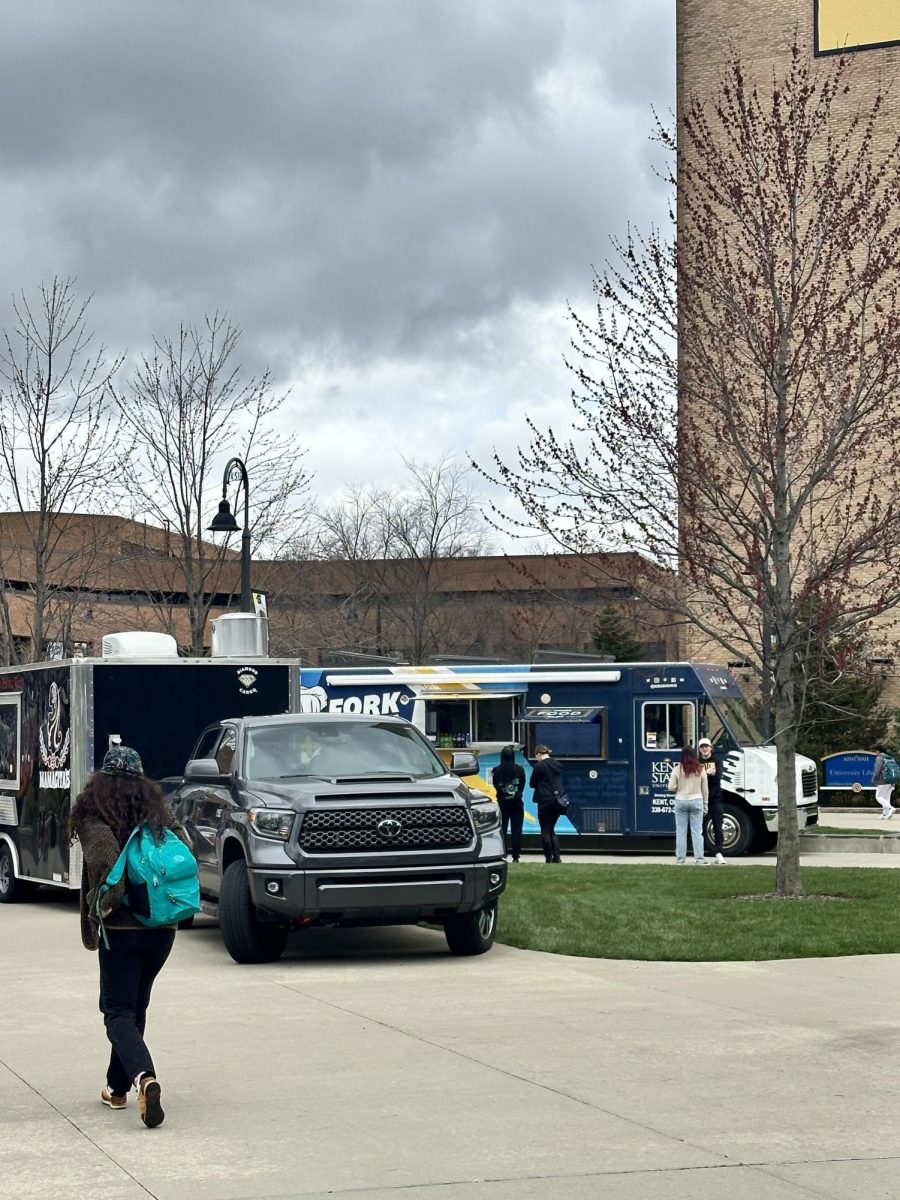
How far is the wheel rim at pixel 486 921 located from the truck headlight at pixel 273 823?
1.74 metres

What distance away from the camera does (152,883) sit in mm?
7781

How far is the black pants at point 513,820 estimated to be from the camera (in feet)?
80.4

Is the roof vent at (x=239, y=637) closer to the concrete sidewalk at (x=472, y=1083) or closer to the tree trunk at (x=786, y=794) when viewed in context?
the tree trunk at (x=786, y=794)

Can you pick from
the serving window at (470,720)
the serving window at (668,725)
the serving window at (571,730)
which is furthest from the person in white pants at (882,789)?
the serving window at (470,720)

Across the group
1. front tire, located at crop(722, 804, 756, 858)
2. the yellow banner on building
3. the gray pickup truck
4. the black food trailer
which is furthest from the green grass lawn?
the yellow banner on building

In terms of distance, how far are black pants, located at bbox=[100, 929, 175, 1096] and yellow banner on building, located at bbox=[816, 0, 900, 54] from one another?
53.7 metres

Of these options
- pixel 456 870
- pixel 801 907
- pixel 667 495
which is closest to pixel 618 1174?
pixel 456 870

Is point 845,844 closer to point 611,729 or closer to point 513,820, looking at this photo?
point 611,729

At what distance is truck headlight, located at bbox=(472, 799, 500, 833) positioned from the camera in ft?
44.7

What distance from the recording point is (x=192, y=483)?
32.0 m

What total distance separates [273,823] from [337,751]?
4.66 feet

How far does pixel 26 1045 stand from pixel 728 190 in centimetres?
1174

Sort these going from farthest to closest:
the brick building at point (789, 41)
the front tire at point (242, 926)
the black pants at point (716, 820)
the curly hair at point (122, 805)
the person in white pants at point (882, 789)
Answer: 1. the brick building at point (789, 41)
2. the person in white pants at point (882, 789)
3. the black pants at point (716, 820)
4. the front tire at point (242, 926)
5. the curly hair at point (122, 805)

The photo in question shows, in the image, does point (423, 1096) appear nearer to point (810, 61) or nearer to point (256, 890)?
point (256, 890)
